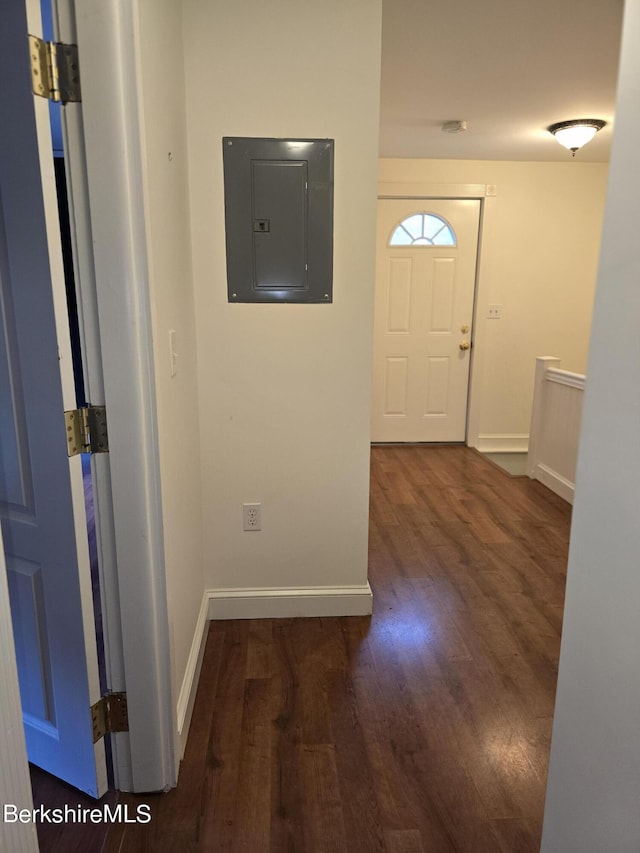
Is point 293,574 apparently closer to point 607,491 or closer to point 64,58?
point 607,491

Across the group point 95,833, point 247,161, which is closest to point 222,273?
point 247,161

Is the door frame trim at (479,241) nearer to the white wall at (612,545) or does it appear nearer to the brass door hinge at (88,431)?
the brass door hinge at (88,431)

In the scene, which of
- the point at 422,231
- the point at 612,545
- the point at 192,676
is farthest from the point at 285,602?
the point at 422,231

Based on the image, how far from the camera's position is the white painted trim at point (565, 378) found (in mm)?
3479

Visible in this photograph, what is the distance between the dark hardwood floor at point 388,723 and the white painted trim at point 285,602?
0.05m

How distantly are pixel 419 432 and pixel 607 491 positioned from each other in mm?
4322

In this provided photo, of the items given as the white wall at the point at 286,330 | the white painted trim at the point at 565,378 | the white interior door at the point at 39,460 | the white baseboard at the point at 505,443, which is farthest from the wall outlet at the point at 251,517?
the white baseboard at the point at 505,443

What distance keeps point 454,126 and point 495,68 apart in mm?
859

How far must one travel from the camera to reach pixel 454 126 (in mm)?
3609

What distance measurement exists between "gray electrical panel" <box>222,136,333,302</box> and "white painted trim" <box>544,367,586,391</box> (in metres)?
2.16

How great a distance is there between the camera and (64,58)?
3.62ft

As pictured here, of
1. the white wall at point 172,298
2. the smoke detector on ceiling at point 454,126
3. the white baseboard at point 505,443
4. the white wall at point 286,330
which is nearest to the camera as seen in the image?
the white wall at point 172,298

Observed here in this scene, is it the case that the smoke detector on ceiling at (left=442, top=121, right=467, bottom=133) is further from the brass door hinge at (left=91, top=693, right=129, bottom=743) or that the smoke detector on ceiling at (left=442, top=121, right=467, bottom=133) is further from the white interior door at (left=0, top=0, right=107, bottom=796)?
the brass door hinge at (left=91, top=693, right=129, bottom=743)

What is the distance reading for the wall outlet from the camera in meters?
2.20
